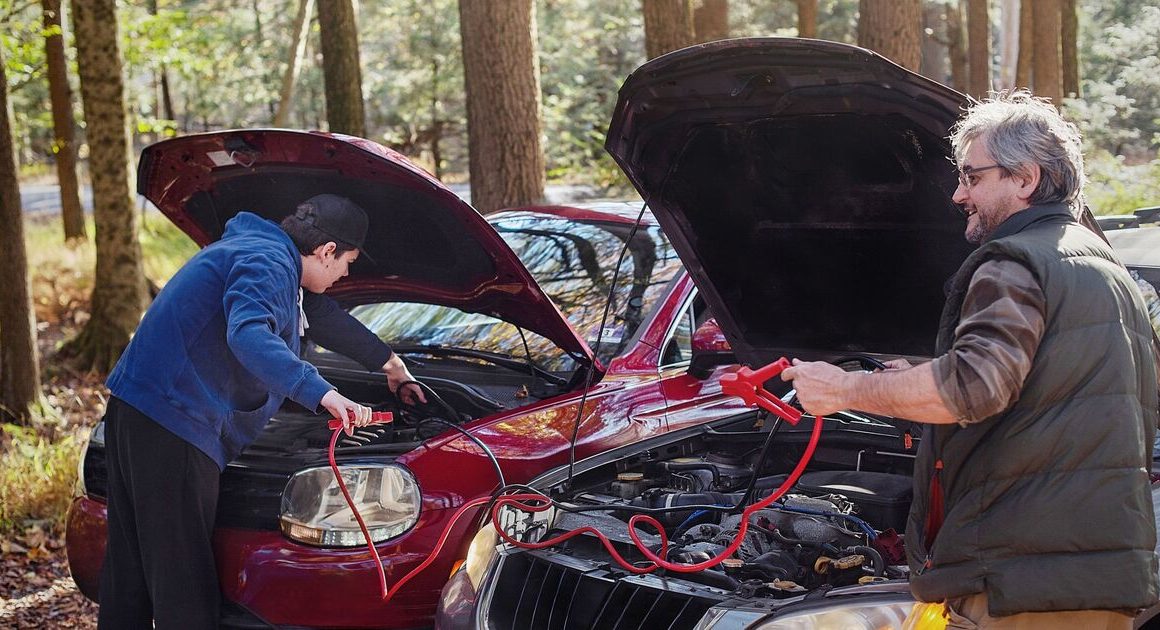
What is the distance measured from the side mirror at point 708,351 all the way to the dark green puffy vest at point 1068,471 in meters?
2.09

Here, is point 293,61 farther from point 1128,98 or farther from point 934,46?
point 934,46

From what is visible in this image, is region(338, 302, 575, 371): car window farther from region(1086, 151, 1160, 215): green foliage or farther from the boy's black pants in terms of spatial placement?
region(1086, 151, 1160, 215): green foliage

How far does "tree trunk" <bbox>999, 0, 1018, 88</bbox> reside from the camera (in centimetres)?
1393

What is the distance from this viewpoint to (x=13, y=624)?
5059 mm

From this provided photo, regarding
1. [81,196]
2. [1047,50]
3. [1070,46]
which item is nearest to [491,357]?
[1047,50]

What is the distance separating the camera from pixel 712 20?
16.5 m

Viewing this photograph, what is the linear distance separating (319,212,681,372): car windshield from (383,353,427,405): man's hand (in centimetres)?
44

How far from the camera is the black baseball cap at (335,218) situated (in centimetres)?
386

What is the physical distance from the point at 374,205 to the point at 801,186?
1.74 m

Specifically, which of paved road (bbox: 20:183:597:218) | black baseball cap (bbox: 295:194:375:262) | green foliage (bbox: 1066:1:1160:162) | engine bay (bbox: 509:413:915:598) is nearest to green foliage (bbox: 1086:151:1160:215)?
green foliage (bbox: 1066:1:1160:162)

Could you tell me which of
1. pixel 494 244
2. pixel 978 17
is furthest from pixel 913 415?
pixel 978 17

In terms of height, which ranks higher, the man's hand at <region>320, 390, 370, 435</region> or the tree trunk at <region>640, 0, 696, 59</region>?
the tree trunk at <region>640, 0, 696, 59</region>

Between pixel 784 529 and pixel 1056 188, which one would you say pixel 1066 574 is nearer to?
pixel 1056 188

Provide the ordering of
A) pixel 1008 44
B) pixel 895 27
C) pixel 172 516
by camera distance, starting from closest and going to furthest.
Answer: pixel 172 516, pixel 895 27, pixel 1008 44
